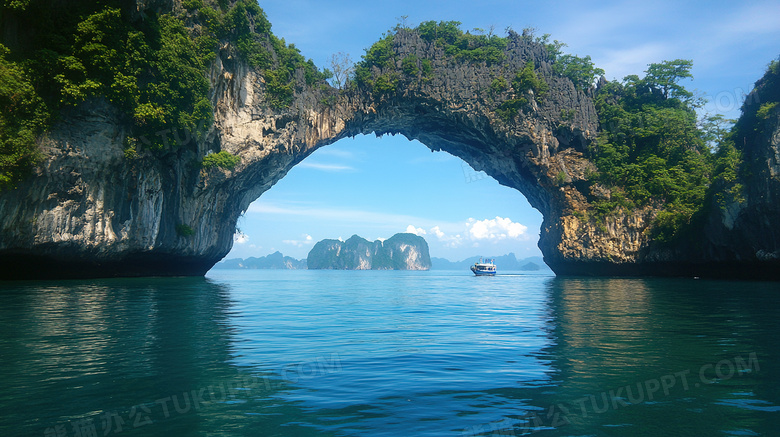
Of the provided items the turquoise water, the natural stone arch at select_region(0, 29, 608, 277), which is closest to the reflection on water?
the turquoise water

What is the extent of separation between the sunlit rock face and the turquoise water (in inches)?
507

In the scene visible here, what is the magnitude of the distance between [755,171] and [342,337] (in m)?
32.6

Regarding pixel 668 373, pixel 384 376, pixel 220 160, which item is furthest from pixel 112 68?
pixel 668 373

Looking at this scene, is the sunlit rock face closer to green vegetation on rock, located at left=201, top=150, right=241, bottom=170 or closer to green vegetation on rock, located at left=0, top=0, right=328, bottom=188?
green vegetation on rock, located at left=201, top=150, right=241, bottom=170

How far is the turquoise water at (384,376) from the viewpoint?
15.7 feet

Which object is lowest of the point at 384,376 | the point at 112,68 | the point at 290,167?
the point at 384,376

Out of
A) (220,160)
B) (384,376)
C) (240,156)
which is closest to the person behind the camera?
(384,376)

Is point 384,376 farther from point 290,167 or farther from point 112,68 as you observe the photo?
point 290,167

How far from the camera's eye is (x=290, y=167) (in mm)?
43719

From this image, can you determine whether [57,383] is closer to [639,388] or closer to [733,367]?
[639,388]

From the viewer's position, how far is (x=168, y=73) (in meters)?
25.8

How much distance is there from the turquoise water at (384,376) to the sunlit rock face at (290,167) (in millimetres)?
12889

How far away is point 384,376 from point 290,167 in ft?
127

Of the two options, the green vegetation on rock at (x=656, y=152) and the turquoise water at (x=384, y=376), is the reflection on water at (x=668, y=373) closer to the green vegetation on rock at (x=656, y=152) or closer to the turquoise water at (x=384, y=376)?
the turquoise water at (x=384, y=376)
